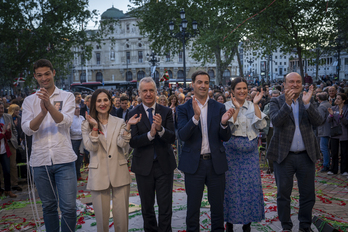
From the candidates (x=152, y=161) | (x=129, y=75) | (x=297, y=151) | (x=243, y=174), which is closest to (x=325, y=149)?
(x=297, y=151)

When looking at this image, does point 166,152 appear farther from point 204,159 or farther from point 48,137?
point 48,137

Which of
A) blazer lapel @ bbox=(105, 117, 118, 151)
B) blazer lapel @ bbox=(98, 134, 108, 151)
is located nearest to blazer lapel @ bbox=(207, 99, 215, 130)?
blazer lapel @ bbox=(105, 117, 118, 151)

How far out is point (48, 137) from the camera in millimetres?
3785

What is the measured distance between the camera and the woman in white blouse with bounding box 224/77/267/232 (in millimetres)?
4324

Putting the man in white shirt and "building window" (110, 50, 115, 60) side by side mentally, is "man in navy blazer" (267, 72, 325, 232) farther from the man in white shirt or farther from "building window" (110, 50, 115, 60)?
"building window" (110, 50, 115, 60)

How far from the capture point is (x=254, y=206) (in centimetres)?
434

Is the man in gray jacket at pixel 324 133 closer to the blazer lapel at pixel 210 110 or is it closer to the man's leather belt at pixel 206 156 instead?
the blazer lapel at pixel 210 110

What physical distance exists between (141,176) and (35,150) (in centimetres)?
125

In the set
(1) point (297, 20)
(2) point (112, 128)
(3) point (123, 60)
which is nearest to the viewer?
(2) point (112, 128)

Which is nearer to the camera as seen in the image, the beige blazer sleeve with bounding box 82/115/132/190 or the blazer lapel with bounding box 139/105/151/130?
the beige blazer sleeve with bounding box 82/115/132/190

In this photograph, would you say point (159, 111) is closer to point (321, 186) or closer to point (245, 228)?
point (245, 228)

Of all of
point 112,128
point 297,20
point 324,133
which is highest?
point 297,20

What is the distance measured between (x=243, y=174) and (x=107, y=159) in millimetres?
1708

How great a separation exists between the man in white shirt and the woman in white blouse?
76.1 inches
